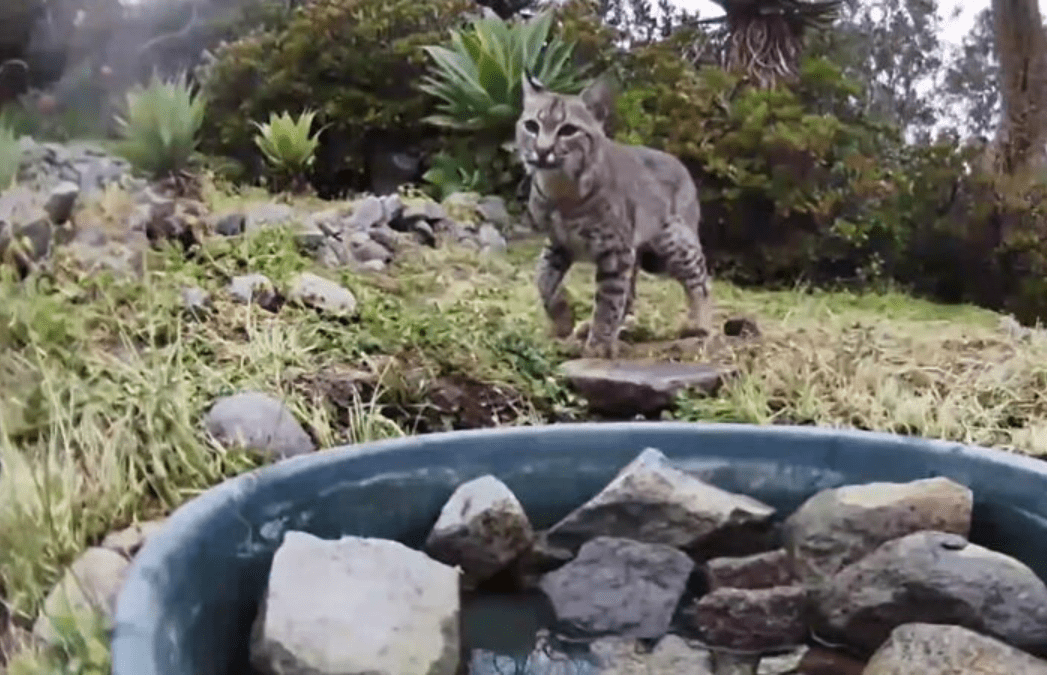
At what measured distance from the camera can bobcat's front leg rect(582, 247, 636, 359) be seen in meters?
2.33

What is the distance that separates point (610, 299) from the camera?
92.3 inches

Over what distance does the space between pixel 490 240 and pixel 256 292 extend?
50.9 inches

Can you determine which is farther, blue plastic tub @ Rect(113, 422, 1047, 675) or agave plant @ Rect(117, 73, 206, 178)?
agave plant @ Rect(117, 73, 206, 178)

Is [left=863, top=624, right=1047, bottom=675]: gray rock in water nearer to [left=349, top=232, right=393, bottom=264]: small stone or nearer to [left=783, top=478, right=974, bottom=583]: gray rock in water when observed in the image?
[left=783, top=478, right=974, bottom=583]: gray rock in water

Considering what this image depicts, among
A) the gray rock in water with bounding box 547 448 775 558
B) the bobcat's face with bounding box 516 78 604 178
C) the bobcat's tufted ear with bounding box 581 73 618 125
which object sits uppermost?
the bobcat's tufted ear with bounding box 581 73 618 125

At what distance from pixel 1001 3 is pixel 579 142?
242 cm

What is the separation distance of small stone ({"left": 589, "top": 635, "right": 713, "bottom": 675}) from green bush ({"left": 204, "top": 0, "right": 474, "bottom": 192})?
328cm

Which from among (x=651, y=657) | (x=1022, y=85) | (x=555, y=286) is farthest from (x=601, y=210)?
(x=1022, y=85)

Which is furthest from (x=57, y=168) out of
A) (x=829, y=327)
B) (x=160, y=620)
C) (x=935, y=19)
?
(x=935, y=19)

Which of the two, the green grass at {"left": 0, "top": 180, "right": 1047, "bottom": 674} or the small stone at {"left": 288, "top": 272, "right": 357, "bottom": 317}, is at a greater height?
the small stone at {"left": 288, "top": 272, "right": 357, "bottom": 317}

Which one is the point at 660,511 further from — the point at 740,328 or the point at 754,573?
the point at 740,328

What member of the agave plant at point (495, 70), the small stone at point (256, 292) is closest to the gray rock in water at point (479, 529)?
the small stone at point (256, 292)

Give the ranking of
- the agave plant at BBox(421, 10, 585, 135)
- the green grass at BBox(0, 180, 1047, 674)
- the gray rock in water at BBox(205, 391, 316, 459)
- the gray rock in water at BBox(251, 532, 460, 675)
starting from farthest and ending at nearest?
the agave plant at BBox(421, 10, 585, 135), the gray rock in water at BBox(205, 391, 316, 459), the green grass at BBox(0, 180, 1047, 674), the gray rock in water at BBox(251, 532, 460, 675)

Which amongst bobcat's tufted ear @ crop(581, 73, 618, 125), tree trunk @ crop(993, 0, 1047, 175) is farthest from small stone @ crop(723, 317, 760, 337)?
tree trunk @ crop(993, 0, 1047, 175)
